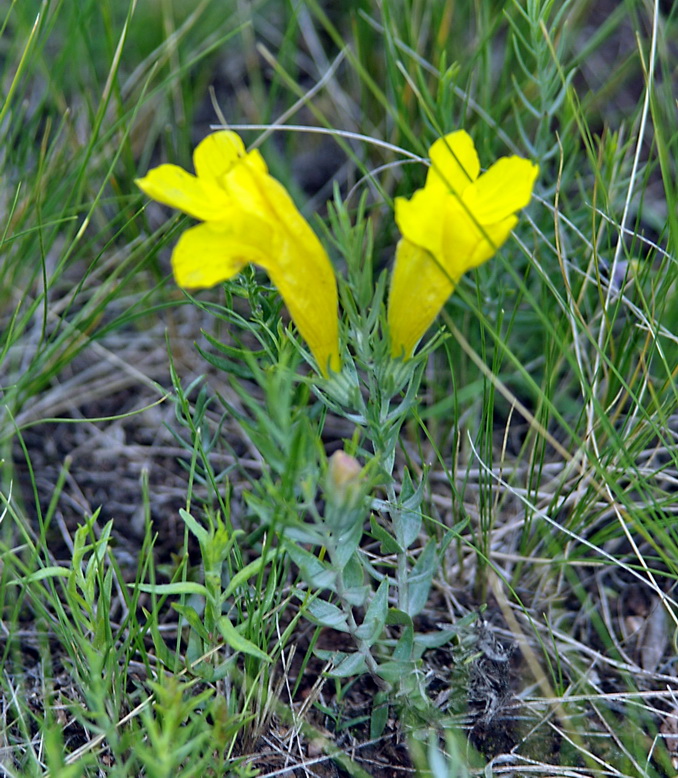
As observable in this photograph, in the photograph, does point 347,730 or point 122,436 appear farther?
point 122,436

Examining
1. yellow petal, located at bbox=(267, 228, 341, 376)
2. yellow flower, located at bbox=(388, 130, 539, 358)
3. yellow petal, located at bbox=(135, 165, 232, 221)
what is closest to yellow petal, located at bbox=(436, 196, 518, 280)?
yellow flower, located at bbox=(388, 130, 539, 358)

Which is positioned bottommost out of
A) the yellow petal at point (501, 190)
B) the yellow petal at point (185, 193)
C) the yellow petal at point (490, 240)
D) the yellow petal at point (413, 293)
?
the yellow petal at point (413, 293)

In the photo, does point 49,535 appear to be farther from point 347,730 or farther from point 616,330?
point 616,330

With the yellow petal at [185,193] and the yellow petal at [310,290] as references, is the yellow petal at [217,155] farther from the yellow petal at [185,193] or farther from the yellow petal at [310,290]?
the yellow petal at [310,290]

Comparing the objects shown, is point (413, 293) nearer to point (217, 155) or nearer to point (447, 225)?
point (447, 225)

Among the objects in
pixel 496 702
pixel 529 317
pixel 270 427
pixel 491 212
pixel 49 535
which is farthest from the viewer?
pixel 529 317

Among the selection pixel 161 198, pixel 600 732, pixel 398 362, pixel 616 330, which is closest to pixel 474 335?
pixel 616 330

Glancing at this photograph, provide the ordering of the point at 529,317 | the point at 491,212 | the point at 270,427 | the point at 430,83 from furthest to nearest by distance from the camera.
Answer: the point at 430,83, the point at 529,317, the point at 491,212, the point at 270,427

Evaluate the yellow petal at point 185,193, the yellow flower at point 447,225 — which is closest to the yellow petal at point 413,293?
the yellow flower at point 447,225

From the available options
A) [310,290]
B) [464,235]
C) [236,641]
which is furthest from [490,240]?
[236,641]
